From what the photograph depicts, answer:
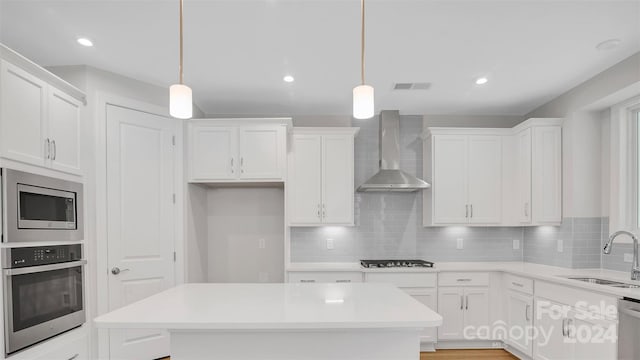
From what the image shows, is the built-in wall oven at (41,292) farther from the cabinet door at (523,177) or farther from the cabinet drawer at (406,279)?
the cabinet door at (523,177)

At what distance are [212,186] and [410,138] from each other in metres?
2.47

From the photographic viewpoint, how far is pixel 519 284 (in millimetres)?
3471

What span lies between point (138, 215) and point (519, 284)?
368 centimetres

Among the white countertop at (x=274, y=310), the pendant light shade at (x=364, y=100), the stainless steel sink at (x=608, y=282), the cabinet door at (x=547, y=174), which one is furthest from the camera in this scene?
the cabinet door at (x=547, y=174)

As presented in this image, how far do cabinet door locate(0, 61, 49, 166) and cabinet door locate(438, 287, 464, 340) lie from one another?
369 centimetres

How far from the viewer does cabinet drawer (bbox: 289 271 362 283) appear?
3.73 metres

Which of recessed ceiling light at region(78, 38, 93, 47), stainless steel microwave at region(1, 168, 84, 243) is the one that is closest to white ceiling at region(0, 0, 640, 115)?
recessed ceiling light at region(78, 38, 93, 47)

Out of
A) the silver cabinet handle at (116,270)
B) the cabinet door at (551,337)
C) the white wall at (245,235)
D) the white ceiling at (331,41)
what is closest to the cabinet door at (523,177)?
the white ceiling at (331,41)

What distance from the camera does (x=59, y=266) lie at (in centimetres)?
248

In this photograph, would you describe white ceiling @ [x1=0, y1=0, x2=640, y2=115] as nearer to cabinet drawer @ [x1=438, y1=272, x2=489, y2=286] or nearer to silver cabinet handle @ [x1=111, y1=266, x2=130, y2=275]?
silver cabinet handle @ [x1=111, y1=266, x2=130, y2=275]

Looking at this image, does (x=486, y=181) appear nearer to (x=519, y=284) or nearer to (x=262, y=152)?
(x=519, y=284)

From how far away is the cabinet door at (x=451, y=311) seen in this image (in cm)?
372

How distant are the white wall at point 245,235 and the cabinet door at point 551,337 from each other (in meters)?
2.69

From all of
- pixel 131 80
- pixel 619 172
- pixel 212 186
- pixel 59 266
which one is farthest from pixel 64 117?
pixel 619 172
